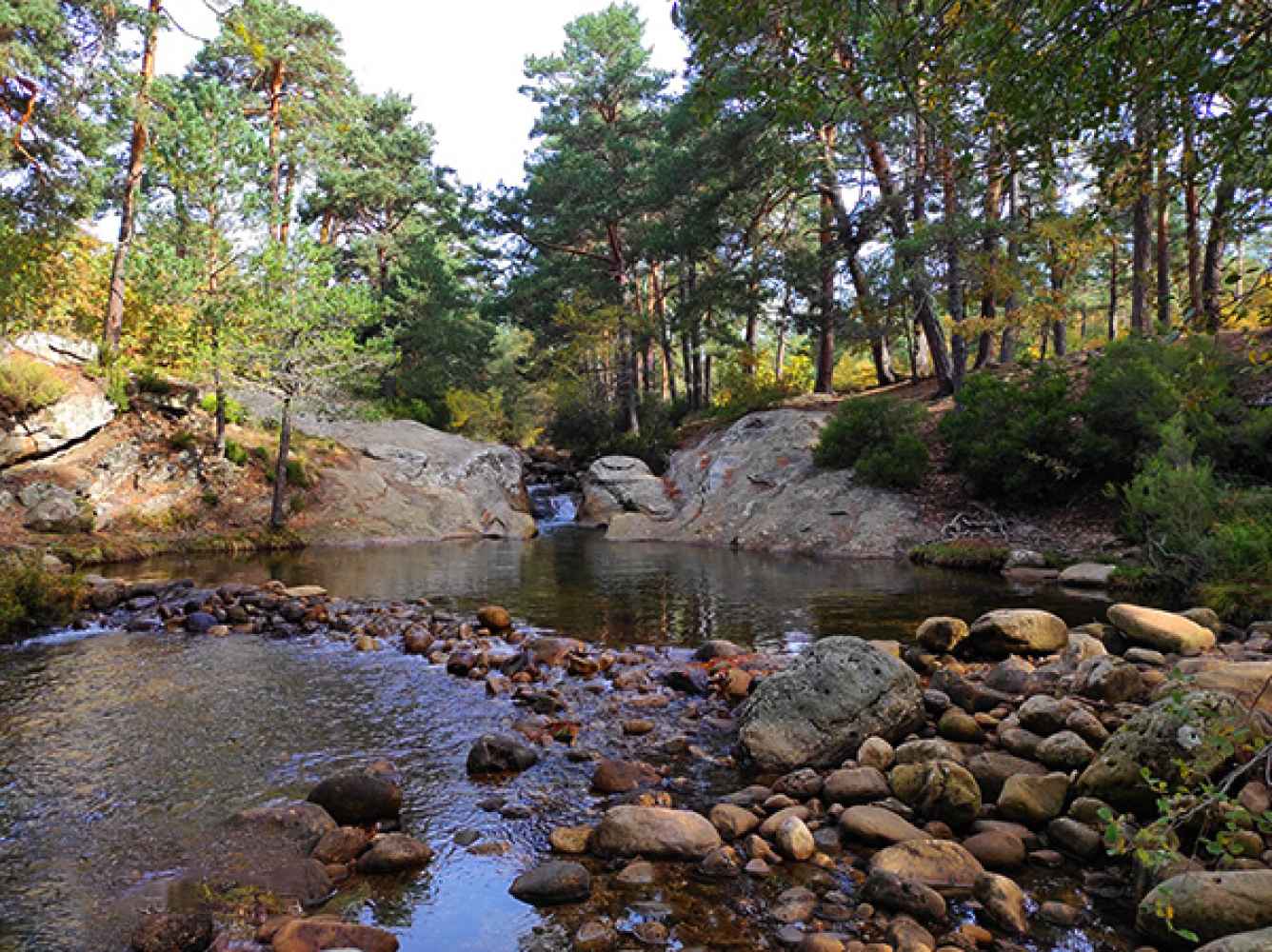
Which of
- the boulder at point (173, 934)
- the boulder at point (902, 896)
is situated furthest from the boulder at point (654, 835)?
the boulder at point (173, 934)

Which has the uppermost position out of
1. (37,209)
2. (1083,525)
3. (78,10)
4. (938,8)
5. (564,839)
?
(78,10)

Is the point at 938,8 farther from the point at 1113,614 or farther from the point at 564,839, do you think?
the point at 1113,614

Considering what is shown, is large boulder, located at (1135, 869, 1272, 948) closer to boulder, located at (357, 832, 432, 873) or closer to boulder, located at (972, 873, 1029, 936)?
boulder, located at (972, 873, 1029, 936)

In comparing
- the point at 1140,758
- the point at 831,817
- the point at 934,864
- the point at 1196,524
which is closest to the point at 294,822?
the point at 831,817

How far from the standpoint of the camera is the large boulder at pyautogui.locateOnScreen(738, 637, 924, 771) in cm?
492

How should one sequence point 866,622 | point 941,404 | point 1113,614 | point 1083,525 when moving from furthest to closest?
point 941,404, point 1083,525, point 866,622, point 1113,614

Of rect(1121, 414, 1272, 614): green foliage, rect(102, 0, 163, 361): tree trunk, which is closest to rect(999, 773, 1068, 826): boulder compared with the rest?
rect(1121, 414, 1272, 614): green foliage

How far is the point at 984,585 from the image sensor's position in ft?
37.9

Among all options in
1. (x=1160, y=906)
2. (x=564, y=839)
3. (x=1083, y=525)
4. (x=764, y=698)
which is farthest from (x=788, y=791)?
(x=1083, y=525)

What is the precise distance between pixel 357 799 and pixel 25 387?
17015mm

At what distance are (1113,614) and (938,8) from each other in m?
5.90

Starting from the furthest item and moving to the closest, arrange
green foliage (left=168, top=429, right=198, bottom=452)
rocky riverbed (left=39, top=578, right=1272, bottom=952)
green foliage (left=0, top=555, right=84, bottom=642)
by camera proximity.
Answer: green foliage (left=168, top=429, right=198, bottom=452), green foliage (left=0, top=555, right=84, bottom=642), rocky riverbed (left=39, top=578, right=1272, bottom=952)

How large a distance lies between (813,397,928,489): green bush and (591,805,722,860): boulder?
46.4 ft

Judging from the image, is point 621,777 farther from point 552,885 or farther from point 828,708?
point 828,708
